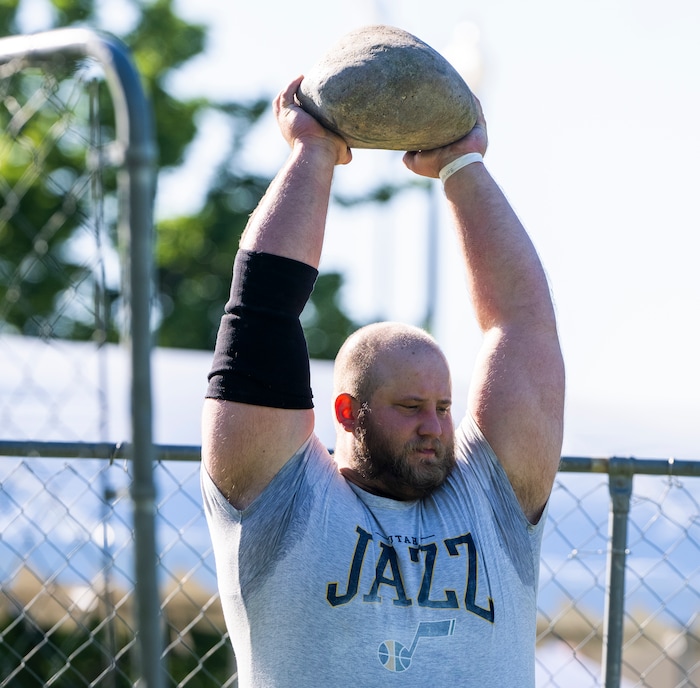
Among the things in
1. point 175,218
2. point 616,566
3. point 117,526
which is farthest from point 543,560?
point 175,218

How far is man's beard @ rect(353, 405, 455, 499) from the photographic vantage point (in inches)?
95.2

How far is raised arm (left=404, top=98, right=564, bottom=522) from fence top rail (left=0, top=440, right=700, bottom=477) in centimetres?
49

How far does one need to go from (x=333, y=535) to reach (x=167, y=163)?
11.9 meters

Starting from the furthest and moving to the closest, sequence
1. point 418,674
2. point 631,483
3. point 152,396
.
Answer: point 631,483
point 418,674
point 152,396

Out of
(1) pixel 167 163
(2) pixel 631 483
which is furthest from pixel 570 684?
(1) pixel 167 163

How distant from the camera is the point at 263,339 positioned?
2.26 meters

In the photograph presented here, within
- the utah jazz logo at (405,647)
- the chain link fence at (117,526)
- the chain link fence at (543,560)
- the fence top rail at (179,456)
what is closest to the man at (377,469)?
the utah jazz logo at (405,647)

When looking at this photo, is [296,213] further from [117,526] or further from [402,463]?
[117,526]

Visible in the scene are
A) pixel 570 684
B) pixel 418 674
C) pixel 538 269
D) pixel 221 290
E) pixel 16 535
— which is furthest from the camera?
pixel 221 290

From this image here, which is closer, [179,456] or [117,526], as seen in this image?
[179,456]

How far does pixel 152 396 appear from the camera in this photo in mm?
1383

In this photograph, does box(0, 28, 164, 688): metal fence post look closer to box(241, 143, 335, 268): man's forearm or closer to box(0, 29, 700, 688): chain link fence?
box(0, 29, 700, 688): chain link fence

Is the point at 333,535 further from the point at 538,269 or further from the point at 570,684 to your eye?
the point at 570,684

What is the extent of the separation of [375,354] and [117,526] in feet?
7.59
